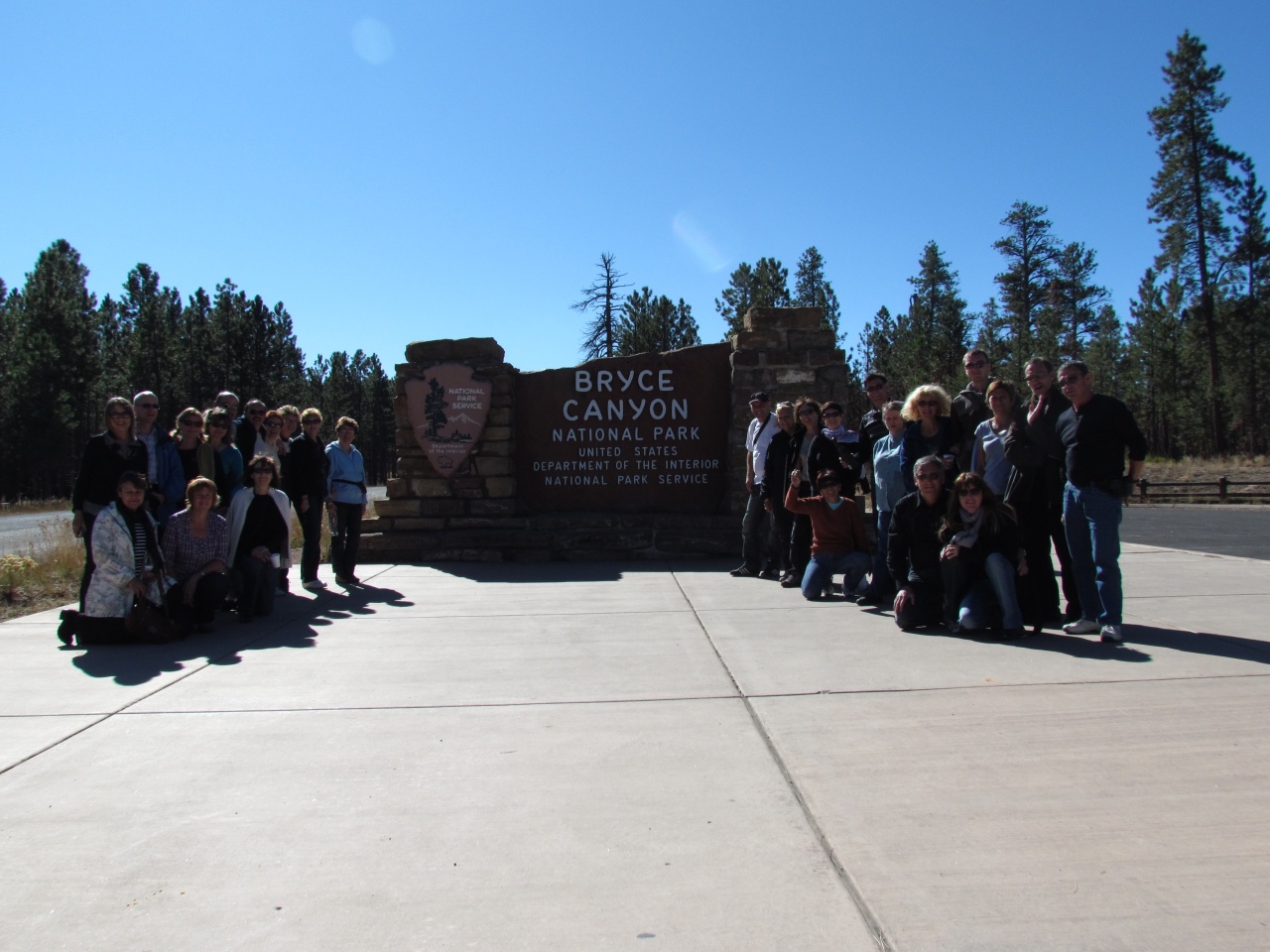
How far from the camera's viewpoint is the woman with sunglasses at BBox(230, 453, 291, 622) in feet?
23.0

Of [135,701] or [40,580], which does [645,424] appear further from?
[135,701]

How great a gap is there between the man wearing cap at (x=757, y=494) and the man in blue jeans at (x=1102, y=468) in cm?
346

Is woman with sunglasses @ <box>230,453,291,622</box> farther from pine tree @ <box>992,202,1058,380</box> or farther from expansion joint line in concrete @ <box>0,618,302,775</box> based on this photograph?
pine tree @ <box>992,202,1058,380</box>

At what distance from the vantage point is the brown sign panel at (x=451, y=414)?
35.5ft

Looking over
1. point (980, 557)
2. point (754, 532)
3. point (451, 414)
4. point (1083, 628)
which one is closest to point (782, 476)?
point (754, 532)

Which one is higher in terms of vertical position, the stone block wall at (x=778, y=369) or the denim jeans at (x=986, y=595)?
the stone block wall at (x=778, y=369)

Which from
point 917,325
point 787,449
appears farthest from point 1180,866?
point 917,325

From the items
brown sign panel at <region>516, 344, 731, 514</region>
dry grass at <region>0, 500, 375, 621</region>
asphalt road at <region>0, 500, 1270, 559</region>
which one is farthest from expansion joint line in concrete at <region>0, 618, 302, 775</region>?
asphalt road at <region>0, 500, 1270, 559</region>

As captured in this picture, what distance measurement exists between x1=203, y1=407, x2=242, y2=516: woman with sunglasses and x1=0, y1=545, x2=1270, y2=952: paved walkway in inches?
80.6

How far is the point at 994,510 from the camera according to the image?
19.2 ft

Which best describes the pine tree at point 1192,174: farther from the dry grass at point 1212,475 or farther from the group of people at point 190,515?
the group of people at point 190,515

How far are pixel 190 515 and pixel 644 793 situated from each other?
15.3 feet

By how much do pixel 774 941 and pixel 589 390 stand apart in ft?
29.7

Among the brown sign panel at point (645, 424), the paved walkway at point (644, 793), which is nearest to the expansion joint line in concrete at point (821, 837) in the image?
the paved walkway at point (644, 793)
